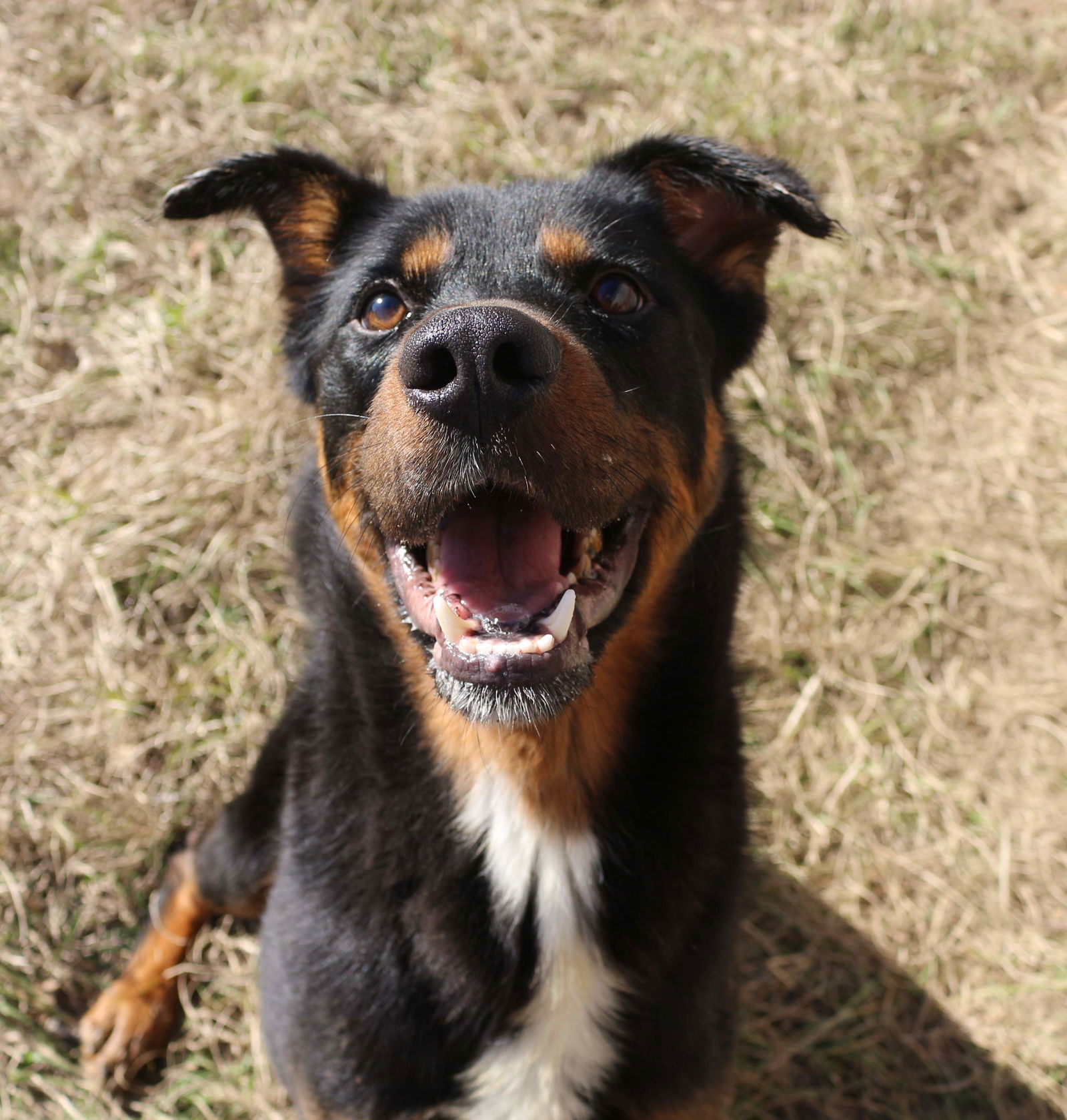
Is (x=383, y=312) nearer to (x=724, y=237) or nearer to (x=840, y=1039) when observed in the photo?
(x=724, y=237)

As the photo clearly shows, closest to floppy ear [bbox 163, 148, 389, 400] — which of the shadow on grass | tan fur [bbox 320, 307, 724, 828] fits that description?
tan fur [bbox 320, 307, 724, 828]

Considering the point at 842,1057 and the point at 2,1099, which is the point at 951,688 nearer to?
the point at 842,1057

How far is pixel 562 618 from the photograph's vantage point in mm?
2229

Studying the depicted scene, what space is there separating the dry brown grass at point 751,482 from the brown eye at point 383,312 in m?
1.71

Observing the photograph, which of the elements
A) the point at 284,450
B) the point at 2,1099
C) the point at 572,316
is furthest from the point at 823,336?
the point at 2,1099

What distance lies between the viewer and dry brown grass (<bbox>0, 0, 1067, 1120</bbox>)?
388cm

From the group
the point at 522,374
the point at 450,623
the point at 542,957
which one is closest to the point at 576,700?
the point at 450,623

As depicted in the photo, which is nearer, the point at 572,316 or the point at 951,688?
the point at 572,316

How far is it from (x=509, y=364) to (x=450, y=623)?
0.59 m

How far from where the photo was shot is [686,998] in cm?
269

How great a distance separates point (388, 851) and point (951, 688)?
2732 mm

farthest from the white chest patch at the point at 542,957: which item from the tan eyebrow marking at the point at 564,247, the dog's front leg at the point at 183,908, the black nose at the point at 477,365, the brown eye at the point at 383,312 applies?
the tan eyebrow marking at the point at 564,247

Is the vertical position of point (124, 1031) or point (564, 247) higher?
point (564, 247)

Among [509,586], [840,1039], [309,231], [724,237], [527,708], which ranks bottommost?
[840,1039]
